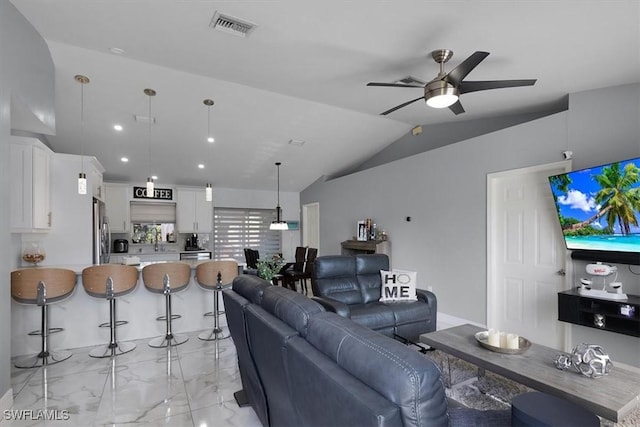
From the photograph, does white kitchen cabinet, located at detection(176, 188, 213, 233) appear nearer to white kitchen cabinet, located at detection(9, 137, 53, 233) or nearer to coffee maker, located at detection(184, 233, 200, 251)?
coffee maker, located at detection(184, 233, 200, 251)

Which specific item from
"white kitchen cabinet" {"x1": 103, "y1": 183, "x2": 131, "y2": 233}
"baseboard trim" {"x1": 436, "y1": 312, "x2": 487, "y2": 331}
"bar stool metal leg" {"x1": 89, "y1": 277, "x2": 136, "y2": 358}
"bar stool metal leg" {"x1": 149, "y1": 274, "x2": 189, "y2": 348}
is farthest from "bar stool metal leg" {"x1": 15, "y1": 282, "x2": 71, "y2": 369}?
"baseboard trim" {"x1": 436, "y1": 312, "x2": 487, "y2": 331}

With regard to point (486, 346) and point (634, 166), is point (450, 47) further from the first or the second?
point (486, 346)

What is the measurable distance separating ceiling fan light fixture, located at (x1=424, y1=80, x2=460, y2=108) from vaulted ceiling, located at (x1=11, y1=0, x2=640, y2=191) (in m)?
0.36

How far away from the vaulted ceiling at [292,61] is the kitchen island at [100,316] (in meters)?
2.40

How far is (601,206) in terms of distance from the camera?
293 cm

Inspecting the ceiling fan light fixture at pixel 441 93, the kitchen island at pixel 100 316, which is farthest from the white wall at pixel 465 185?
the kitchen island at pixel 100 316

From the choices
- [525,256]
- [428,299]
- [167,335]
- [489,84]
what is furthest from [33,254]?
[525,256]

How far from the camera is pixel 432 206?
5141 millimetres

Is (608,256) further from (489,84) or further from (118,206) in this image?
(118,206)

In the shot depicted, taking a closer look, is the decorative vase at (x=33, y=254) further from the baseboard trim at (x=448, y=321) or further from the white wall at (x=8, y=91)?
the baseboard trim at (x=448, y=321)

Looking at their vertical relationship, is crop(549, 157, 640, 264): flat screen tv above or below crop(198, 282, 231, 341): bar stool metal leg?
above

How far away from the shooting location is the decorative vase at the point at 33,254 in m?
3.90

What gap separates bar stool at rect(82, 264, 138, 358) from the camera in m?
3.43

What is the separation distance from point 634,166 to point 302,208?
7339mm
